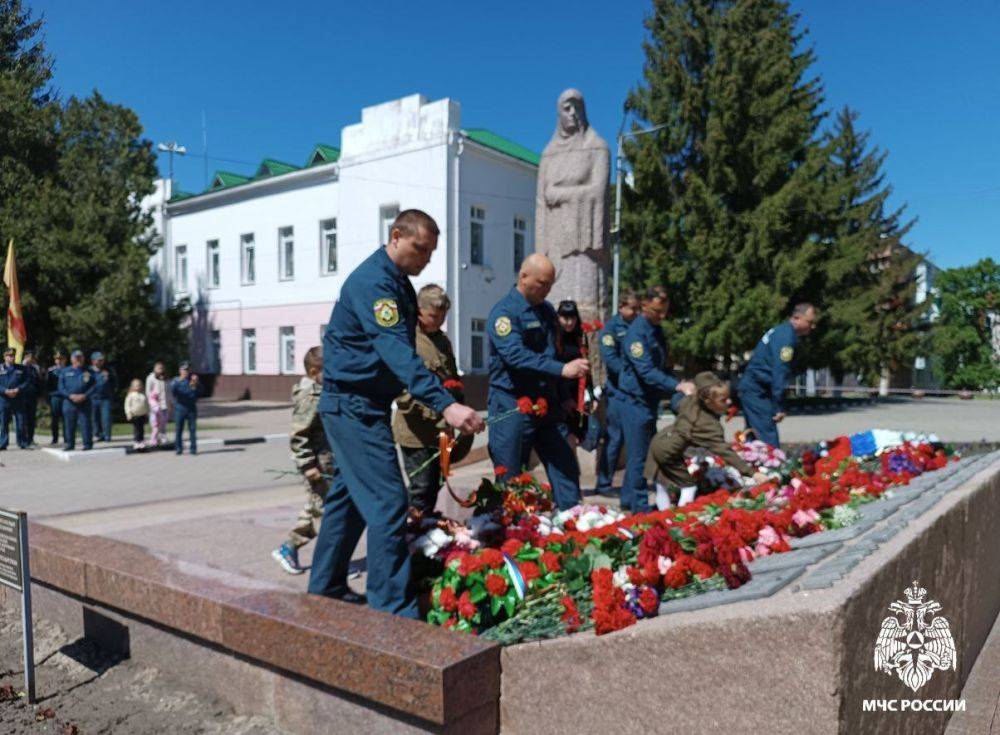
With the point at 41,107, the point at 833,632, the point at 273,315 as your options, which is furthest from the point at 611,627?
the point at 273,315

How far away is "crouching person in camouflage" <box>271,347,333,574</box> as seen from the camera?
450cm

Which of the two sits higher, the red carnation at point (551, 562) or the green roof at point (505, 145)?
the green roof at point (505, 145)

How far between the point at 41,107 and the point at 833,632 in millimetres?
12262

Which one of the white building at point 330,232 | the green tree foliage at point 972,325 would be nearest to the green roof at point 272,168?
the white building at point 330,232

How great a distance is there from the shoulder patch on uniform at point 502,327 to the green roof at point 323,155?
22.8 meters

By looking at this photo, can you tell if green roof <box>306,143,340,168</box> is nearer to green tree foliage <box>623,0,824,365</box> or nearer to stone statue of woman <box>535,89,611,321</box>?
green tree foliage <box>623,0,824,365</box>

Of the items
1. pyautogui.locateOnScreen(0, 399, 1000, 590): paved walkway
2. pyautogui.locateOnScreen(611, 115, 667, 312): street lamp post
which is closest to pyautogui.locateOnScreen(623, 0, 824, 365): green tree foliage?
pyautogui.locateOnScreen(611, 115, 667, 312): street lamp post

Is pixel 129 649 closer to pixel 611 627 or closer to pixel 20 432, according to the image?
pixel 611 627

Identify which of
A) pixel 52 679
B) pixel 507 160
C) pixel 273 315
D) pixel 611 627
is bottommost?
pixel 52 679

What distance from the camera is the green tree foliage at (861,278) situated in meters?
23.2

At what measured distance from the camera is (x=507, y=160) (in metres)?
24.0

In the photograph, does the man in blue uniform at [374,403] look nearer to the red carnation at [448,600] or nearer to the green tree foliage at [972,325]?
the red carnation at [448,600]

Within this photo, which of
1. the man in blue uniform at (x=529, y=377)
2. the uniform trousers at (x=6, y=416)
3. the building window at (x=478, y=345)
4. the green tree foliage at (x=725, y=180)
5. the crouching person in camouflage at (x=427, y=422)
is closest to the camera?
the crouching person in camouflage at (x=427, y=422)

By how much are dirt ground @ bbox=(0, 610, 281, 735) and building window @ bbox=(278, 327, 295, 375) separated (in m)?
23.0
